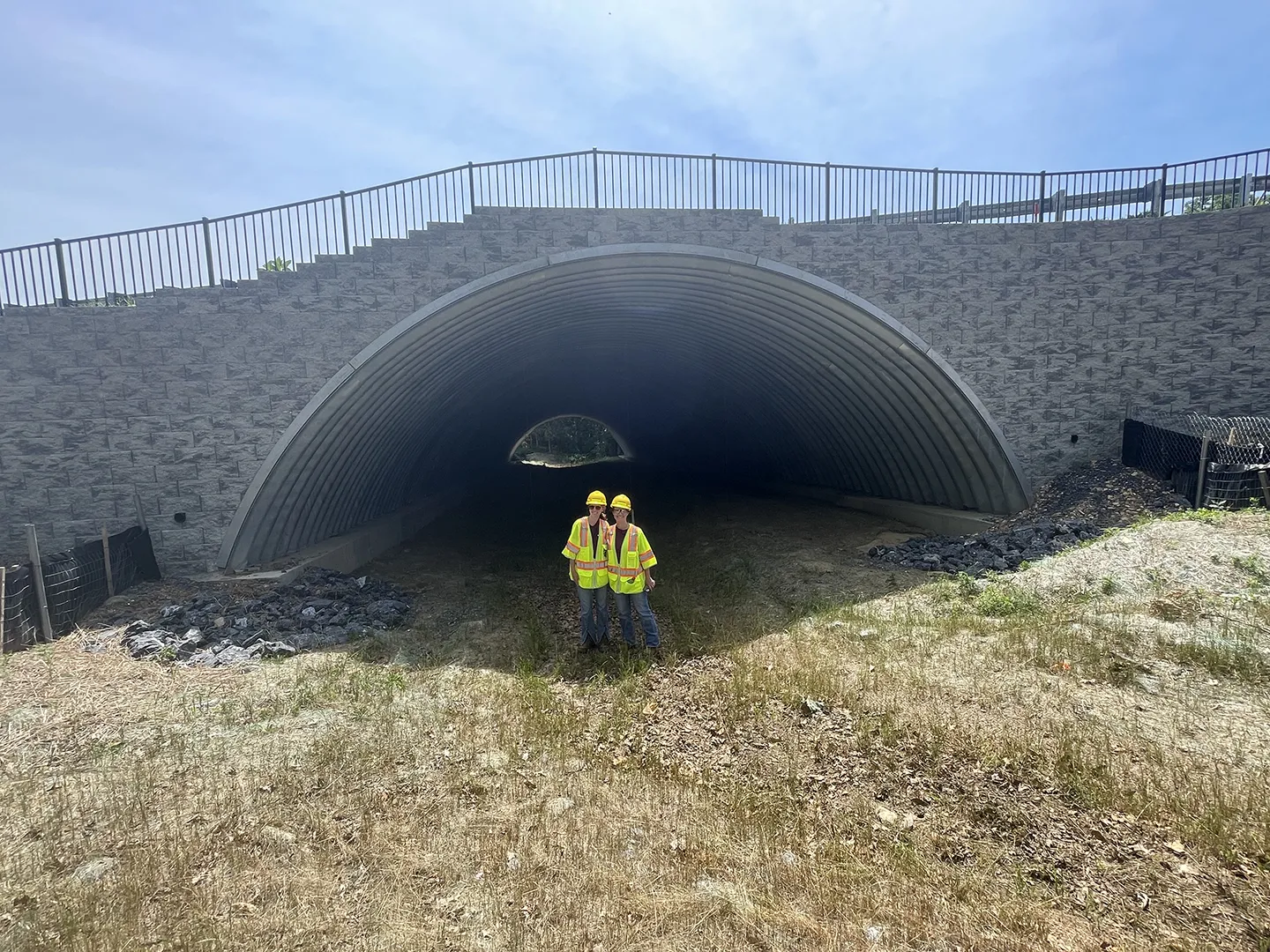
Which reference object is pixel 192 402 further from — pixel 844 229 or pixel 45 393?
pixel 844 229

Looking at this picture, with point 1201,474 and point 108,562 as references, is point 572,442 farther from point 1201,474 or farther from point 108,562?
point 1201,474

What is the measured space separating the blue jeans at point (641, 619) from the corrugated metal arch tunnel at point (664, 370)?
6.37m

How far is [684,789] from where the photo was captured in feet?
16.1

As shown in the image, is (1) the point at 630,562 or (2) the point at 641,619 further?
(2) the point at 641,619

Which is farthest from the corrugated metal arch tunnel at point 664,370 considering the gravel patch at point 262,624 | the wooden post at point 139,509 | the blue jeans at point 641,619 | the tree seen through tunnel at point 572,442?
the tree seen through tunnel at point 572,442

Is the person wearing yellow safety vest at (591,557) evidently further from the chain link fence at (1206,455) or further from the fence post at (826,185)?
the chain link fence at (1206,455)

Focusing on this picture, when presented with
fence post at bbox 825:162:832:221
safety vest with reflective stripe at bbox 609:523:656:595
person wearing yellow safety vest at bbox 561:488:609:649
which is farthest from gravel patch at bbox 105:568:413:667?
fence post at bbox 825:162:832:221

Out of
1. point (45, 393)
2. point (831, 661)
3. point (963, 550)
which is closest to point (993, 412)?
point (963, 550)

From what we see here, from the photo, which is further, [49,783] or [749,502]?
[749,502]

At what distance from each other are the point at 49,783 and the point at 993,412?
1505 cm

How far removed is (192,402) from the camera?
10695 millimetres

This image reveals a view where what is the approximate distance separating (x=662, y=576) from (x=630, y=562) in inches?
173

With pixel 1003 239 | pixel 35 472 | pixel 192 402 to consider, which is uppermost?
pixel 1003 239

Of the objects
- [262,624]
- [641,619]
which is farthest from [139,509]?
[641,619]
